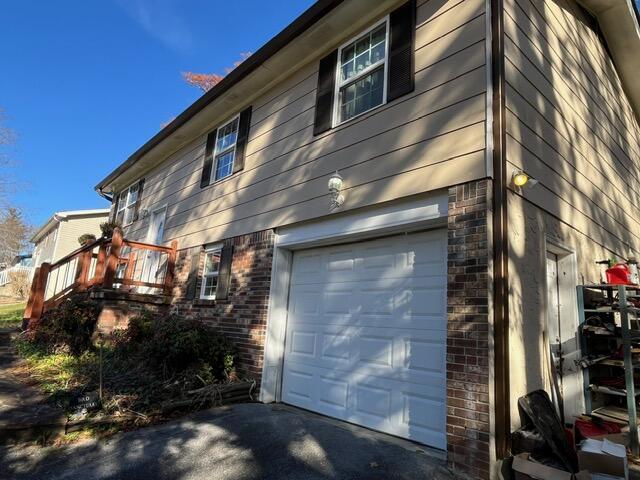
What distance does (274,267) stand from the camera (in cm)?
627

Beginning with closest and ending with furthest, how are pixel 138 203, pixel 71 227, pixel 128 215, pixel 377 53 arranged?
pixel 377 53, pixel 138 203, pixel 128 215, pixel 71 227

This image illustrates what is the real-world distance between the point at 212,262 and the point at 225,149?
7.75 ft

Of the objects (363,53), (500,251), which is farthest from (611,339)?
(363,53)

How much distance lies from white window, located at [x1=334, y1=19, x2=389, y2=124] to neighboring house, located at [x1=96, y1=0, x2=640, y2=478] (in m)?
0.03

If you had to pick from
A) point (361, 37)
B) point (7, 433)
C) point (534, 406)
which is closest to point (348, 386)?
point (534, 406)

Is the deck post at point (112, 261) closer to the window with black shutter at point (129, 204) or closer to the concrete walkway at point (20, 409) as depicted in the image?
the concrete walkway at point (20, 409)

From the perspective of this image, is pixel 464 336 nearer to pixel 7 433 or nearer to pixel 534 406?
pixel 534 406

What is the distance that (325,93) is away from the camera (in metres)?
6.05

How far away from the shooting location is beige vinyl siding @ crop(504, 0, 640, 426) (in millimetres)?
3967

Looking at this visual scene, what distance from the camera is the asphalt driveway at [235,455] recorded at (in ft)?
11.4

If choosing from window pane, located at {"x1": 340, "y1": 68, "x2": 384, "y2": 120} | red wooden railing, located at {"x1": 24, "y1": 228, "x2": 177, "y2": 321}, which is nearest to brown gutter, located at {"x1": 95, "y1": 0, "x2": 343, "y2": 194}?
window pane, located at {"x1": 340, "y1": 68, "x2": 384, "y2": 120}

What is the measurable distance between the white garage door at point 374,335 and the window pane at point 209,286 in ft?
7.17

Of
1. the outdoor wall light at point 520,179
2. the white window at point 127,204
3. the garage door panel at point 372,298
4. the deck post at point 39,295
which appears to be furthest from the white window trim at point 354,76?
the white window at point 127,204

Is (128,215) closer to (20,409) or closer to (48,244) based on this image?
(20,409)
